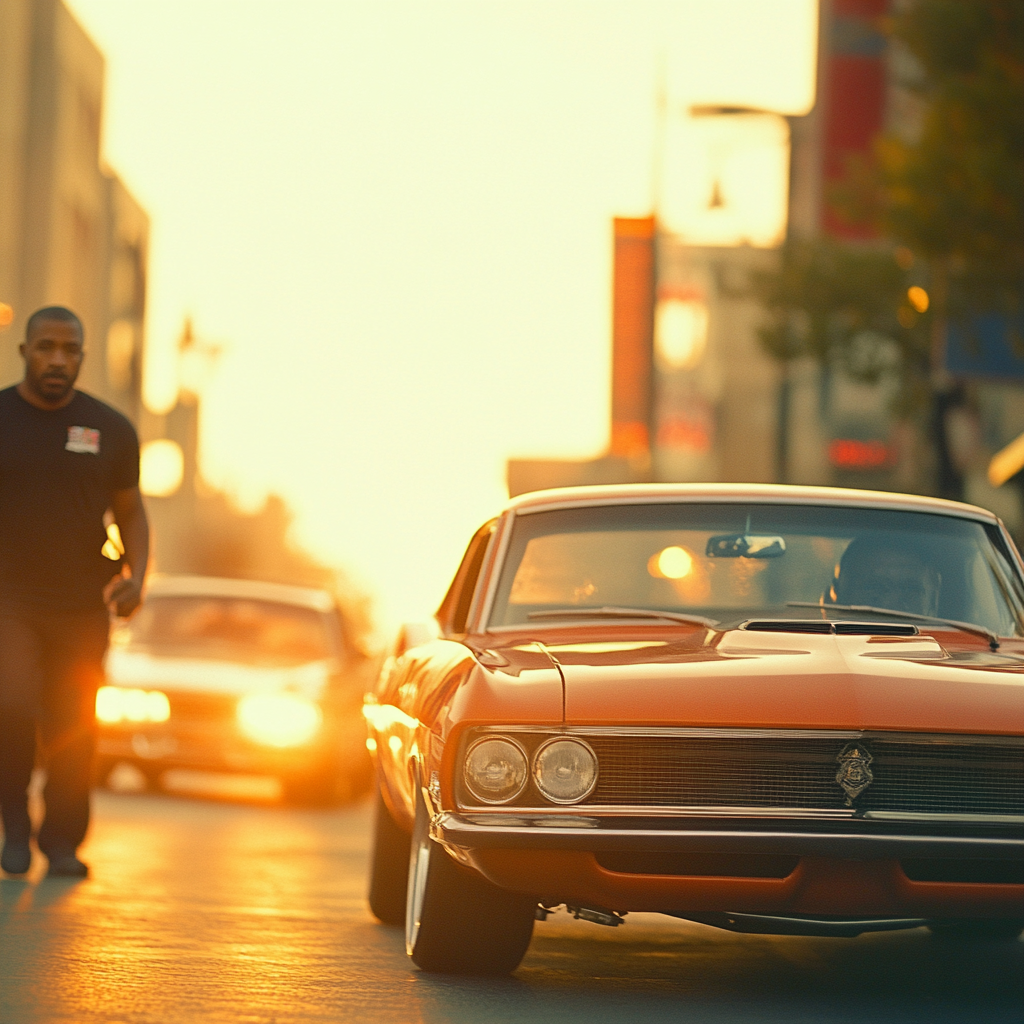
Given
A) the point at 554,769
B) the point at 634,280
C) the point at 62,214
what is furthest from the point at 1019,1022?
the point at 634,280

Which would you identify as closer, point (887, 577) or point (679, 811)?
A: point (679, 811)

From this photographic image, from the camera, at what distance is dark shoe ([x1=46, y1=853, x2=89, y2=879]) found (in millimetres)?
8266

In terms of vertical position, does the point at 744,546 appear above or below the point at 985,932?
above

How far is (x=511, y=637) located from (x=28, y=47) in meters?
36.3

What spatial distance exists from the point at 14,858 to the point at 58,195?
35299mm

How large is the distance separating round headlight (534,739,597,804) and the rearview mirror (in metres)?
1.50

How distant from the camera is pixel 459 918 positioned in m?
5.99

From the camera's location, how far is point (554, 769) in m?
5.57

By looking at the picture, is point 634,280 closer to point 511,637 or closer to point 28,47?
point 28,47

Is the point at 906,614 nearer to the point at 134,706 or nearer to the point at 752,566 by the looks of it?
the point at 752,566

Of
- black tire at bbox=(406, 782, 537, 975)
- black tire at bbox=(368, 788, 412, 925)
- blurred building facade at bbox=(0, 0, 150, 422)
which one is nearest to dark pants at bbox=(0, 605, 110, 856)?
black tire at bbox=(368, 788, 412, 925)

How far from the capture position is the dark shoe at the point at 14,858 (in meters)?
8.09

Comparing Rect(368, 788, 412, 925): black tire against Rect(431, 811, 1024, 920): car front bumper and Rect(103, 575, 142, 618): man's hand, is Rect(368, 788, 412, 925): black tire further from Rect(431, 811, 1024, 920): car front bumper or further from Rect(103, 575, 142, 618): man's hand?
Rect(431, 811, 1024, 920): car front bumper

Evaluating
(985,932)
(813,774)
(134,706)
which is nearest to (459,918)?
(813,774)
